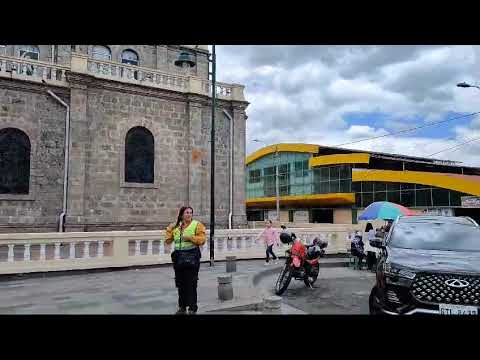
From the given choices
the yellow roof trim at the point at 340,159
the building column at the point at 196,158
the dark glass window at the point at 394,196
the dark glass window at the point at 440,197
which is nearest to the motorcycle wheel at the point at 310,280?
the building column at the point at 196,158

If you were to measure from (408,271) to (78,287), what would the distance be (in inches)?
261

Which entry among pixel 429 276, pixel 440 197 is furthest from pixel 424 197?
pixel 429 276

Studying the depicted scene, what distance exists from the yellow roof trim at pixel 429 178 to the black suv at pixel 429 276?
2636cm

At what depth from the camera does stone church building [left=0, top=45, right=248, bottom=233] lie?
A: 15719 mm

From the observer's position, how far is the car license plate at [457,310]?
4891 millimetres

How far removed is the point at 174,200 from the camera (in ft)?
61.1

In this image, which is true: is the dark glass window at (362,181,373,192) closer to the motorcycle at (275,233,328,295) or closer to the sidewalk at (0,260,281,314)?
the sidewalk at (0,260,281,314)

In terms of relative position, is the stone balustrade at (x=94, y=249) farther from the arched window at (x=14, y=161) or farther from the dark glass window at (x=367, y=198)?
the dark glass window at (x=367, y=198)

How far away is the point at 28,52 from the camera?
20.6 meters

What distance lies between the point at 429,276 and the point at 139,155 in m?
14.8

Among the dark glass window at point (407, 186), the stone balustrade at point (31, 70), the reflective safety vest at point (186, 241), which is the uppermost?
the stone balustrade at point (31, 70)
